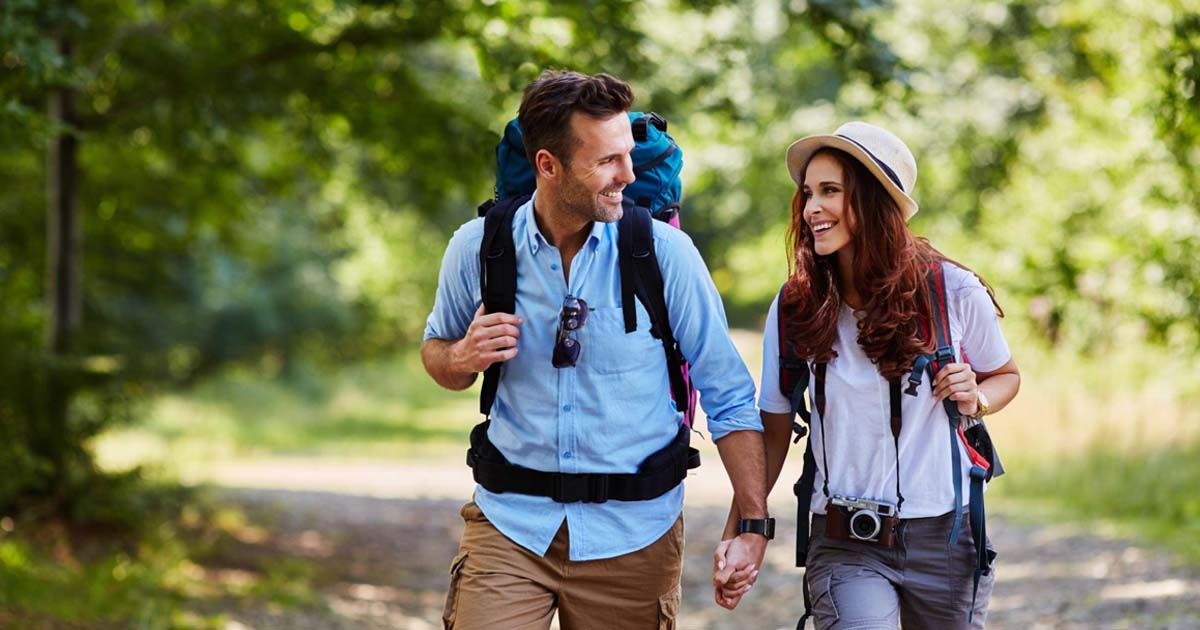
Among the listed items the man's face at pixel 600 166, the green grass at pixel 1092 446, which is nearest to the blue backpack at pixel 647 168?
the man's face at pixel 600 166

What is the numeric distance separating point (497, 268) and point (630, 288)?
0.36 metres

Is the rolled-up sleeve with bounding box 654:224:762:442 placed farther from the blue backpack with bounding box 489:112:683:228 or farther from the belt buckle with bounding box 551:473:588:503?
the belt buckle with bounding box 551:473:588:503

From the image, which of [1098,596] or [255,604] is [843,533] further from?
[255,604]

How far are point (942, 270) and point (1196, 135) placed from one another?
15.3ft

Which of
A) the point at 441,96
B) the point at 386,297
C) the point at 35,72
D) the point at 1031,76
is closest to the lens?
the point at 35,72

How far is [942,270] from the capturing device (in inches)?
150

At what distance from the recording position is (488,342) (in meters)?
3.59

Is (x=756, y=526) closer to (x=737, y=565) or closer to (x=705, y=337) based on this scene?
(x=737, y=565)

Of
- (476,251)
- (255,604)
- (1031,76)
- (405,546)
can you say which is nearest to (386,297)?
(1031,76)

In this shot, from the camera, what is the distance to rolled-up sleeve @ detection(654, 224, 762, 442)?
3.72 metres

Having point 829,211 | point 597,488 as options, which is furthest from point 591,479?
point 829,211

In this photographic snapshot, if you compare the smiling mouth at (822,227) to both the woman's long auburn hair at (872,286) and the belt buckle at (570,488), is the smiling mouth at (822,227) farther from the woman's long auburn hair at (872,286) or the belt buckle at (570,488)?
the belt buckle at (570,488)

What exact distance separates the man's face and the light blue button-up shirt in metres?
0.14

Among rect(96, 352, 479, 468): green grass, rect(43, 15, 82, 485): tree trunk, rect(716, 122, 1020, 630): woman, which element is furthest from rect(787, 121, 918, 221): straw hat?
rect(96, 352, 479, 468): green grass
